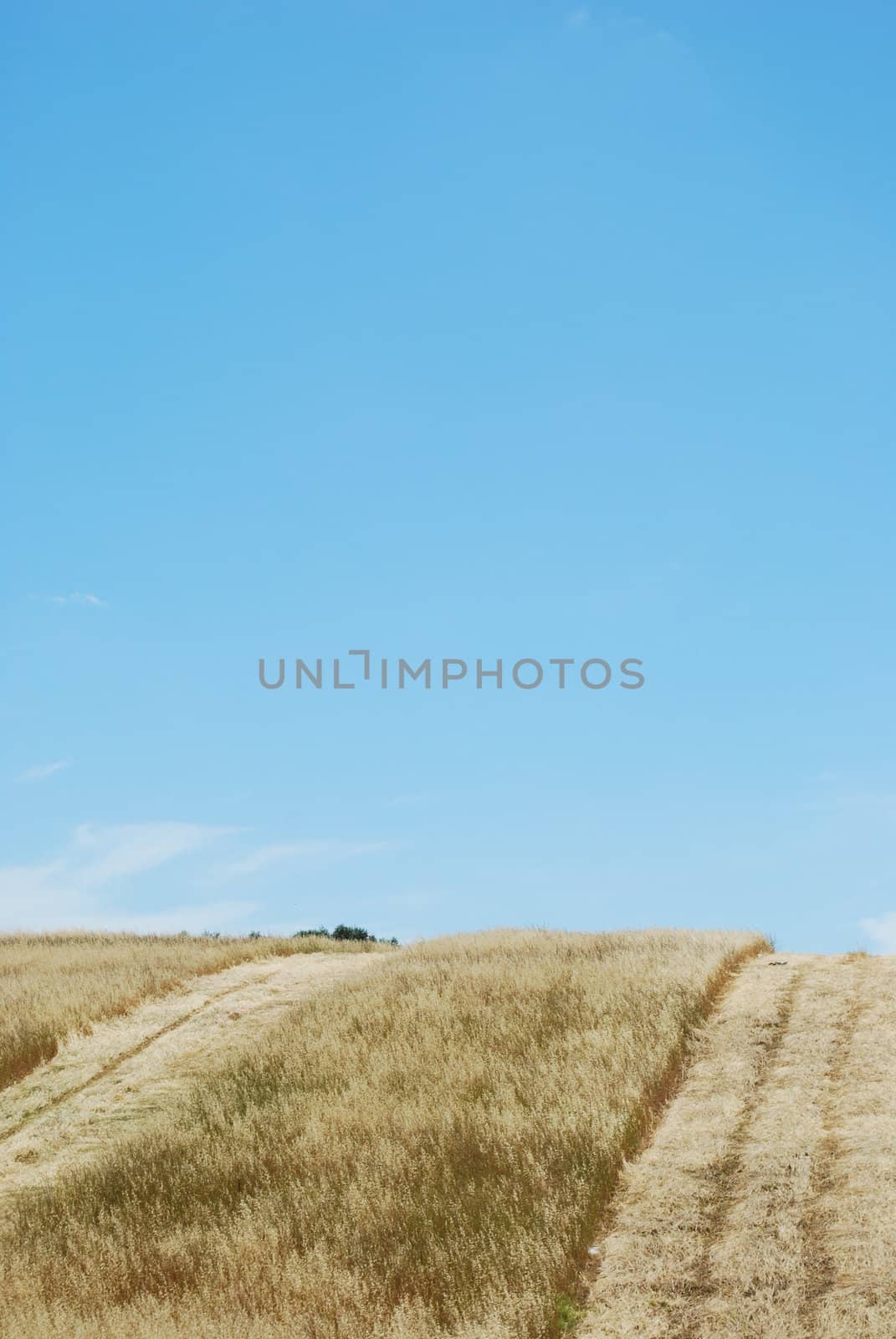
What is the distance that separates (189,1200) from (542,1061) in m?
4.47

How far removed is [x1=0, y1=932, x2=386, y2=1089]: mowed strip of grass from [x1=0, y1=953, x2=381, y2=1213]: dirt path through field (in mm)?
474

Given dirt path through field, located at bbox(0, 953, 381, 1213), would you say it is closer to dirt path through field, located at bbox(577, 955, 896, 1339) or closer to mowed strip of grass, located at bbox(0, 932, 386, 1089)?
mowed strip of grass, located at bbox(0, 932, 386, 1089)

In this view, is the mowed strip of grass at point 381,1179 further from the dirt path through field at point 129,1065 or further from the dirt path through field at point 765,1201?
the dirt path through field at point 129,1065

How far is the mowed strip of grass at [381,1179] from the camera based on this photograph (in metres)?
9.13

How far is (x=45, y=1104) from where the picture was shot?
1653cm

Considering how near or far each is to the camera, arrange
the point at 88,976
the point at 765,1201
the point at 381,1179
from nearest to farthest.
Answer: the point at 765,1201 < the point at 381,1179 < the point at 88,976

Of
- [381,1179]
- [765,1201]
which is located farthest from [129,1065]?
[765,1201]

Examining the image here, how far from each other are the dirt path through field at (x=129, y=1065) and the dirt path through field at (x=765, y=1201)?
8158 millimetres

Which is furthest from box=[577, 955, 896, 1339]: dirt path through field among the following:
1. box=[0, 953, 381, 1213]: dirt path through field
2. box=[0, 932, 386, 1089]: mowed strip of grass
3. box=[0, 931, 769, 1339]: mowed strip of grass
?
box=[0, 932, 386, 1089]: mowed strip of grass

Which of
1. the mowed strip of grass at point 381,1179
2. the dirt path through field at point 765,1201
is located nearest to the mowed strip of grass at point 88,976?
the mowed strip of grass at point 381,1179

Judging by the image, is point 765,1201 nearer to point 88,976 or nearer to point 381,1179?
point 381,1179

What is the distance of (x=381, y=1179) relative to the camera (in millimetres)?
11445

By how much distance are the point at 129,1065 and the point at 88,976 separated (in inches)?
261

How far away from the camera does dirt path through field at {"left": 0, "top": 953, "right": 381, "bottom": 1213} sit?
1488 centimetres
